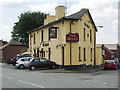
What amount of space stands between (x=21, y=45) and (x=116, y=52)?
90.9 feet

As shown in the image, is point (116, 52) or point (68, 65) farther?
point (116, 52)

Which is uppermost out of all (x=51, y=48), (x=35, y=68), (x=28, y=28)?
(x=28, y=28)

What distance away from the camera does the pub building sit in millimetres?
33031

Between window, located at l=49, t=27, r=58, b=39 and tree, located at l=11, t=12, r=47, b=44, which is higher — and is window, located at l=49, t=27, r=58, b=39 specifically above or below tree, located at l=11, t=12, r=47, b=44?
below

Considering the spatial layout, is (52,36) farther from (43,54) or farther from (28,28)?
(28,28)

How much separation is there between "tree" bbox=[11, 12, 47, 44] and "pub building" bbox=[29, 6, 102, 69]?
31827 millimetres

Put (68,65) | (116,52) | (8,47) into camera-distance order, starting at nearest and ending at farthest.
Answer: (68,65), (8,47), (116,52)

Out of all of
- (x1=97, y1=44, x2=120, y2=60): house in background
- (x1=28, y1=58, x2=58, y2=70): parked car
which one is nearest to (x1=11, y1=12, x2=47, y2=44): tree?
(x1=97, y1=44, x2=120, y2=60): house in background

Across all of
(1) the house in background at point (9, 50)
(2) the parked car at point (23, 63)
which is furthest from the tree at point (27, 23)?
(2) the parked car at point (23, 63)

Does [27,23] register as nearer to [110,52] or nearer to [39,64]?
[110,52]

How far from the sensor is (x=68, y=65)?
33.0 m

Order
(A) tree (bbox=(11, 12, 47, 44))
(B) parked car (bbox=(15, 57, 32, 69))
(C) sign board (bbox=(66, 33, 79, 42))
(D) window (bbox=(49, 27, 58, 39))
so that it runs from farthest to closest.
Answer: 1. (A) tree (bbox=(11, 12, 47, 44))
2. (D) window (bbox=(49, 27, 58, 39))
3. (B) parked car (bbox=(15, 57, 32, 69))
4. (C) sign board (bbox=(66, 33, 79, 42))

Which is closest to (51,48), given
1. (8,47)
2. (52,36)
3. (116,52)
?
(52,36)

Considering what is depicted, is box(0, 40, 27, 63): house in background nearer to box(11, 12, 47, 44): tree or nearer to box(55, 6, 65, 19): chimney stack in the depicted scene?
box(11, 12, 47, 44): tree
